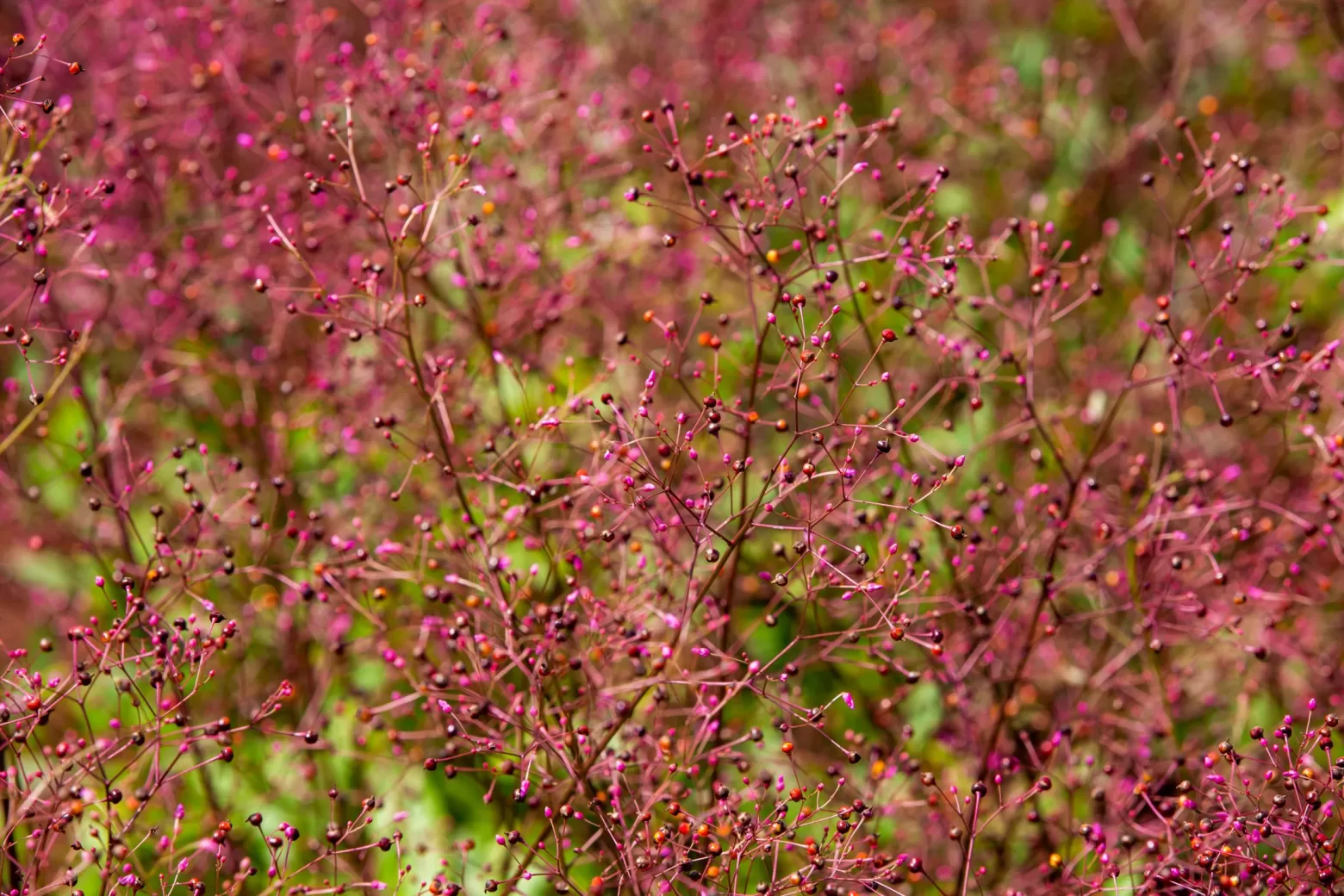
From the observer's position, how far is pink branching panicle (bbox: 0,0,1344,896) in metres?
1.78

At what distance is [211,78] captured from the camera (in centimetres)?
259

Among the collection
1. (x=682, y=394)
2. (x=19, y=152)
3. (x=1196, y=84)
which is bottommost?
(x=682, y=394)

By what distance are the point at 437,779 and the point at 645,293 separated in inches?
48.9

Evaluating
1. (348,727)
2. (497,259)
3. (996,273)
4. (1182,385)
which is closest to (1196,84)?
(996,273)

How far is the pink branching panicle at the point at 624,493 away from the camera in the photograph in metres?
1.78

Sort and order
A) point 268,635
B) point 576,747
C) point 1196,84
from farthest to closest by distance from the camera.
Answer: point 1196,84 → point 268,635 → point 576,747

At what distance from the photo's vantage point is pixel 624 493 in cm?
191

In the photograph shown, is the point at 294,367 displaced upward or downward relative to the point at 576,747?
upward

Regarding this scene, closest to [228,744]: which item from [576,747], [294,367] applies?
[576,747]

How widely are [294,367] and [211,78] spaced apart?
71 centimetres

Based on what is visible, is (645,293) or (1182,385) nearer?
(1182,385)

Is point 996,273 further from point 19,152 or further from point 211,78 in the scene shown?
point 19,152

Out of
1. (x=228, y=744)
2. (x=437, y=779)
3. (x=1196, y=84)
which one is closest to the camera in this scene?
(x=228, y=744)

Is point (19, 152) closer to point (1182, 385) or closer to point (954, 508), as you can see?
point (954, 508)
